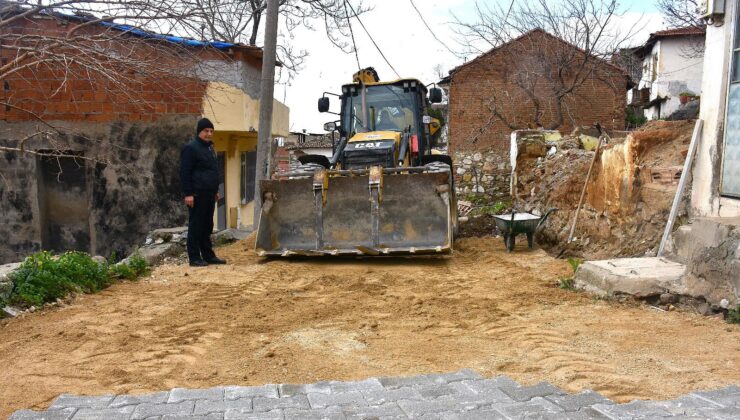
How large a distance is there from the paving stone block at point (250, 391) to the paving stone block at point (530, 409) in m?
1.21

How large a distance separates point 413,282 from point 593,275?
188 cm

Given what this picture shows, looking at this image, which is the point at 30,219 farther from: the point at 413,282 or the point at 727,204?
the point at 727,204

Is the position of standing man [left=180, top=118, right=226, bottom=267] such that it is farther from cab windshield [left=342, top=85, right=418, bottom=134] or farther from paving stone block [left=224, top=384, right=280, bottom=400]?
paving stone block [left=224, top=384, right=280, bottom=400]

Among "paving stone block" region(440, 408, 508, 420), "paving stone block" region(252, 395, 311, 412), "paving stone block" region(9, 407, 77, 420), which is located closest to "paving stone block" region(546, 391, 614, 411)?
"paving stone block" region(440, 408, 508, 420)

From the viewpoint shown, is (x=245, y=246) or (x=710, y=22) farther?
(x=245, y=246)

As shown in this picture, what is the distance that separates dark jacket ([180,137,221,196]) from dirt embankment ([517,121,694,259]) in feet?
16.9

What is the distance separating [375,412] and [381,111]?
298 inches

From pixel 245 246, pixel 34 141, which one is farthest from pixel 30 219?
pixel 245 246

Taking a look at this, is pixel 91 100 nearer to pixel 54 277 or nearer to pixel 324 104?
pixel 324 104

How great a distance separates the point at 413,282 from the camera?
7.05m

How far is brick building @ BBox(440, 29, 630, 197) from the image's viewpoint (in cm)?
2148

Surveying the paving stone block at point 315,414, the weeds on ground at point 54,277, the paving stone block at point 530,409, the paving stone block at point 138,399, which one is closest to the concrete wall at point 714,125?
the paving stone block at point 530,409

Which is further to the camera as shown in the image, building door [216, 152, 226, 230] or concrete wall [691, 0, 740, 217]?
building door [216, 152, 226, 230]

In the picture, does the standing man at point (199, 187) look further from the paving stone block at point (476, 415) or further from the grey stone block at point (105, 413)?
the paving stone block at point (476, 415)
